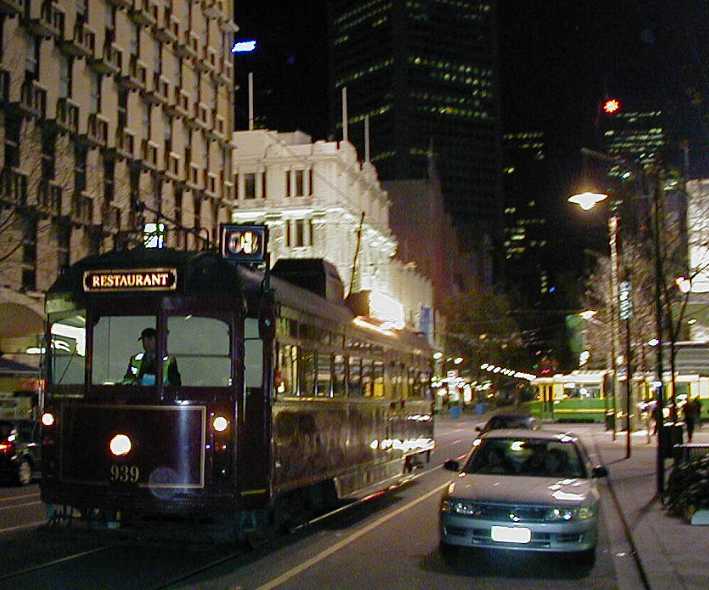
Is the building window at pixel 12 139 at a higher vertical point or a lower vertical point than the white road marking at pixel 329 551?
higher

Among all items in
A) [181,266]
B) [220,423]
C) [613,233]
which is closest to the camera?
[220,423]

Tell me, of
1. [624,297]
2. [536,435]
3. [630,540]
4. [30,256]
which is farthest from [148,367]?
[624,297]

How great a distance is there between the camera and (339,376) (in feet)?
52.0

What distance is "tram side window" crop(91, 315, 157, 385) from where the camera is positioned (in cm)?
1186

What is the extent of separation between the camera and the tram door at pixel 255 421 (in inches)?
463

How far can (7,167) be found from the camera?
108 feet

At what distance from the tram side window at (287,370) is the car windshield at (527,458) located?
2461 mm

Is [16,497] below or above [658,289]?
below

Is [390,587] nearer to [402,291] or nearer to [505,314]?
[402,291]

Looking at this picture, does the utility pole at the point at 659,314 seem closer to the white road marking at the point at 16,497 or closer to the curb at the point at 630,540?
the curb at the point at 630,540

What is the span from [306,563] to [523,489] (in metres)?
2.66

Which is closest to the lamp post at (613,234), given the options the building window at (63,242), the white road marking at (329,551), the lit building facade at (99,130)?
the white road marking at (329,551)

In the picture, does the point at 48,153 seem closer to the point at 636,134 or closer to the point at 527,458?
the point at 636,134

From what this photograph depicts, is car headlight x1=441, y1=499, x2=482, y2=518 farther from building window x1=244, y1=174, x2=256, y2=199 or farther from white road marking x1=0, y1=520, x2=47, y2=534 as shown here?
building window x1=244, y1=174, x2=256, y2=199
